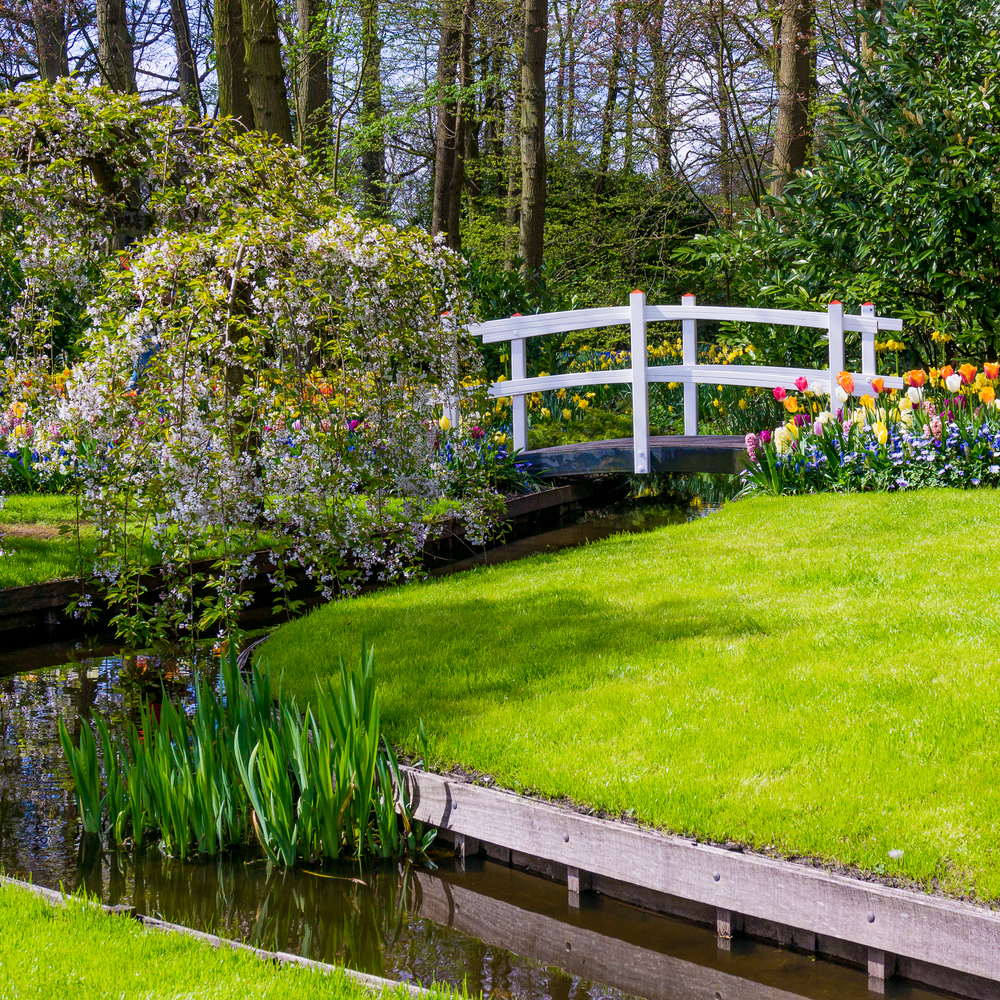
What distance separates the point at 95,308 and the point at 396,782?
288 cm

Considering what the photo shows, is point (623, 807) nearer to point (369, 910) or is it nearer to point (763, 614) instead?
point (369, 910)

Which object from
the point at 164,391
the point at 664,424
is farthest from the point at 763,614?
the point at 664,424

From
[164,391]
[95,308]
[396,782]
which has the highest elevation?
[95,308]

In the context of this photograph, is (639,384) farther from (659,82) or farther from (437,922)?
(659,82)

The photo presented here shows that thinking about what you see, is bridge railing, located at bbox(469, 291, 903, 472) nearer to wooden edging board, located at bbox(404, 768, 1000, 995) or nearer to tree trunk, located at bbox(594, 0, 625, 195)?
wooden edging board, located at bbox(404, 768, 1000, 995)

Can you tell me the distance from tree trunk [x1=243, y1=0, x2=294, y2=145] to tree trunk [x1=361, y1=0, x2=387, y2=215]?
23.0 feet

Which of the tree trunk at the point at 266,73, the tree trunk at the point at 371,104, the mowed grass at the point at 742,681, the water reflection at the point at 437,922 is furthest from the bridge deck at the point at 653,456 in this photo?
the tree trunk at the point at 371,104

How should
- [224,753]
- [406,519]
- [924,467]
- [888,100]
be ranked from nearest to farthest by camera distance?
[224,753]
[406,519]
[924,467]
[888,100]

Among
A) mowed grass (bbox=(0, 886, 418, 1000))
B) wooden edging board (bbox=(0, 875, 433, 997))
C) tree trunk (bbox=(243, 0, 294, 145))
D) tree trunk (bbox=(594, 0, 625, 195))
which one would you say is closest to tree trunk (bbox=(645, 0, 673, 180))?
tree trunk (bbox=(594, 0, 625, 195))

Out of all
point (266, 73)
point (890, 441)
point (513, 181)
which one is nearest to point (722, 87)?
point (513, 181)

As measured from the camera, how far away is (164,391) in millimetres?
4973

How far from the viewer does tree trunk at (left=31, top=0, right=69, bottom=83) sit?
16500mm

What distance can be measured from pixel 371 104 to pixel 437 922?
18.7 m

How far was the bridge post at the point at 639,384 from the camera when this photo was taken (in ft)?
32.9
